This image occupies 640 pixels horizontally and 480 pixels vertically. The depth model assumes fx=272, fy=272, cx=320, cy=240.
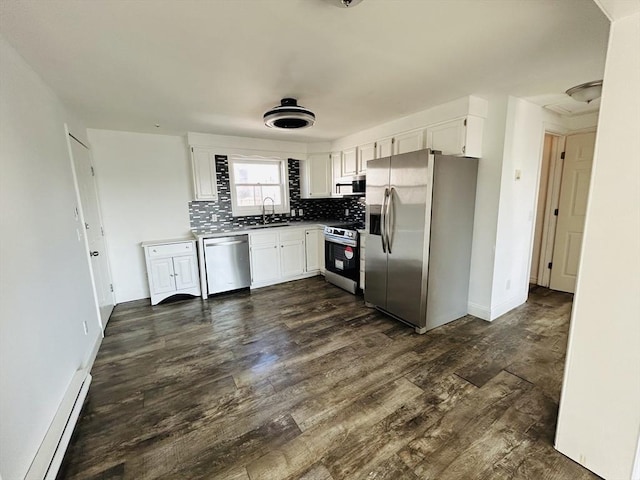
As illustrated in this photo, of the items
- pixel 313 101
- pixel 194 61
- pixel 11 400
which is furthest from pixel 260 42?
pixel 11 400

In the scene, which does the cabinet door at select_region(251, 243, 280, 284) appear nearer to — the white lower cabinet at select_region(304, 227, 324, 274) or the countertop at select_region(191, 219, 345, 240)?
the countertop at select_region(191, 219, 345, 240)

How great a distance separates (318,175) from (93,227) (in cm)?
323

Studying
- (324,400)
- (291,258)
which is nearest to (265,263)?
(291,258)

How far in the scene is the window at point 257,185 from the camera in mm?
4480

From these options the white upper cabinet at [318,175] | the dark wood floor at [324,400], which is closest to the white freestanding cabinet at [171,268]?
the dark wood floor at [324,400]

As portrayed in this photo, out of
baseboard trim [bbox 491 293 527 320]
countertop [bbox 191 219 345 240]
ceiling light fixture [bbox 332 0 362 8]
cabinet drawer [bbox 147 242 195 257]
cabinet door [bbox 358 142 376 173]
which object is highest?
ceiling light fixture [bbox 332 0 362 8]

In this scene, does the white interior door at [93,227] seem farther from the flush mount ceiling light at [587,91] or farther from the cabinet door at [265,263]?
the flush mount ceiling light at [587,91]

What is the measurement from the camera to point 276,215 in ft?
16.1

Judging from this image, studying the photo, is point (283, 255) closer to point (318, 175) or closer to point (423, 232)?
point (318, 175)

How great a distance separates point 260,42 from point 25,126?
160 cm

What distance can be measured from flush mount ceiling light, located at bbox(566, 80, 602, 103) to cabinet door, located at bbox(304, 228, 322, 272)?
11.3 ft

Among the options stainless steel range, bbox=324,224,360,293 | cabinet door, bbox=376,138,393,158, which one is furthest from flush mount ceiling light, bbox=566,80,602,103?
stainless steel range, bbox=324,224,360,293

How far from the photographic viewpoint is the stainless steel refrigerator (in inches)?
104

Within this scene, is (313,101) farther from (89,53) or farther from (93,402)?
(93,402)
